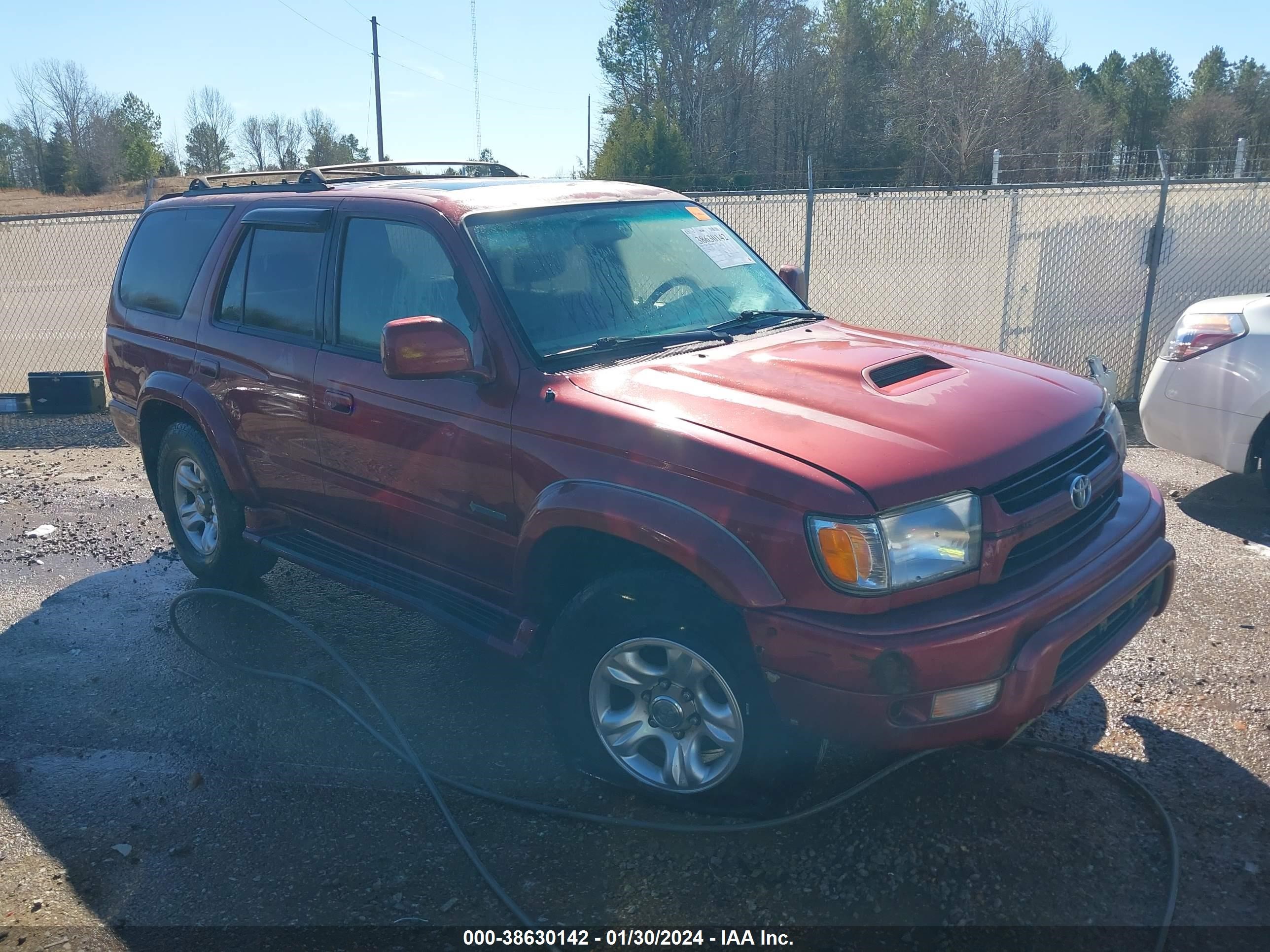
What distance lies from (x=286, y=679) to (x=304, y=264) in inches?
71.6

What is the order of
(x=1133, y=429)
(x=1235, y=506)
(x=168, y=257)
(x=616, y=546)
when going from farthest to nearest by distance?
(x=1133, y=429), (x=1235, y=506), (x=168, y=257), (x=616, y=546)

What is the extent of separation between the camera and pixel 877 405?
122 inches

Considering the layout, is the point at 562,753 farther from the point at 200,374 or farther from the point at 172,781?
the point at 200,374

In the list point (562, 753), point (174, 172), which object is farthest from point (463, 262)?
point (174, 172)

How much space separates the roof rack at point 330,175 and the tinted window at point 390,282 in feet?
2.25

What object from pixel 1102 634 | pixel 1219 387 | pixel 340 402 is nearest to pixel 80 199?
pixel 340 402

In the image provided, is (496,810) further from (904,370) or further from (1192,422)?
(1192,422)

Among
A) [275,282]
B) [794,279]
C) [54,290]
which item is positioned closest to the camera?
[275,282]

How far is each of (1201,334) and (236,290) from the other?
5.44 meters

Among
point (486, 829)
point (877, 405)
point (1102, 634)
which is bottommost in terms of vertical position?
point (486, 829)

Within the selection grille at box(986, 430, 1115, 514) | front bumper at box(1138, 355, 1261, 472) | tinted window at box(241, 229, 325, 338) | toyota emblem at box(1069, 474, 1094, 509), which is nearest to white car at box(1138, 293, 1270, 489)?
front bumper at box(1138, 355, 1261, 472)

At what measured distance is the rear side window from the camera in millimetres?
4305

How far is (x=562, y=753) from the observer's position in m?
3.47

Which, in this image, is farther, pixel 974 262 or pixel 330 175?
pixel 974 262
